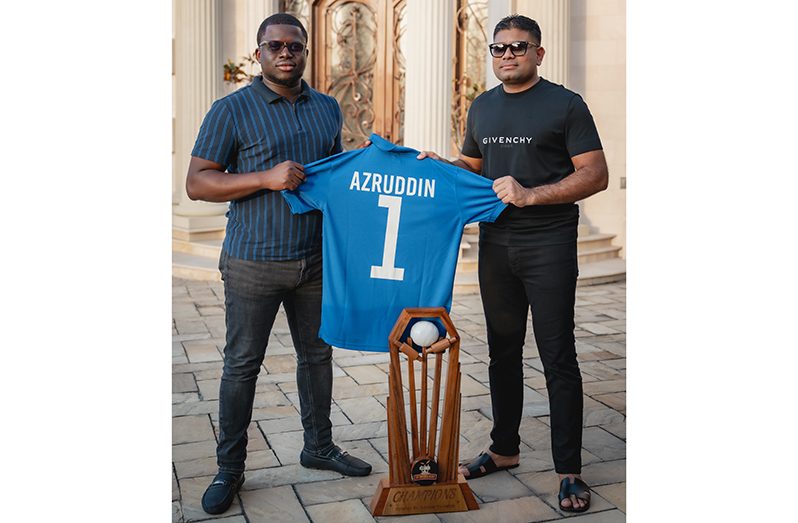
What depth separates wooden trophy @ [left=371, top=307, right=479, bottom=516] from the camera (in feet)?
10.9

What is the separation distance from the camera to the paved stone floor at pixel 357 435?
350 centimetres

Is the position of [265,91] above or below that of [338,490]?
above

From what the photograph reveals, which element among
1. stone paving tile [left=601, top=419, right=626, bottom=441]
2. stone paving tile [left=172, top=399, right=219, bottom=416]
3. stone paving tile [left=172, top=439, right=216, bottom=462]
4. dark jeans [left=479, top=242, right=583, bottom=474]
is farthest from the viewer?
stone paving tile [left=172, top=399, right=219, bottom=416]

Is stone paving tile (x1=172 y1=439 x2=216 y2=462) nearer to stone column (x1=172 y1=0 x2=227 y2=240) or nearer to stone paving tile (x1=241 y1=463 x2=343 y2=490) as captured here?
stone paving tile (x1=241 y1=463 x2=343 y2=490)

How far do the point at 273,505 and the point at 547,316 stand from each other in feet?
4.42

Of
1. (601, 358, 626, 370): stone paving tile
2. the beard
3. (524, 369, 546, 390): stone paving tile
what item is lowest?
(524, 369, 546, 390): stone paving tile

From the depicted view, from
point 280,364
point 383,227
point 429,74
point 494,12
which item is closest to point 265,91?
point 383,227

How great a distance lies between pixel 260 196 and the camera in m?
3.42

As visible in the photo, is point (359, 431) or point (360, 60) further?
point (360, 60)

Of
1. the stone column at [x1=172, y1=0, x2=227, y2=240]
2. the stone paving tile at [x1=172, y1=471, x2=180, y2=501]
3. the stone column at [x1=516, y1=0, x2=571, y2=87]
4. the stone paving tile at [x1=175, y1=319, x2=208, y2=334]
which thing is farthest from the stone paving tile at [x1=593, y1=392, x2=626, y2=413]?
the stone column at [x1=172, y1=0, x2=227, y2=240]

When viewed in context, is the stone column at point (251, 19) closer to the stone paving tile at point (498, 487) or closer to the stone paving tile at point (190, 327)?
the stone paving tile at point (190, 327)

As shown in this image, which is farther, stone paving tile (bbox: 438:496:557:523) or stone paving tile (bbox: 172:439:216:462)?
stone paving tile (bbox: 172:439:216:462)

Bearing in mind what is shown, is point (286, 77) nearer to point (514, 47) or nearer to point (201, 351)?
point (514, 47)
